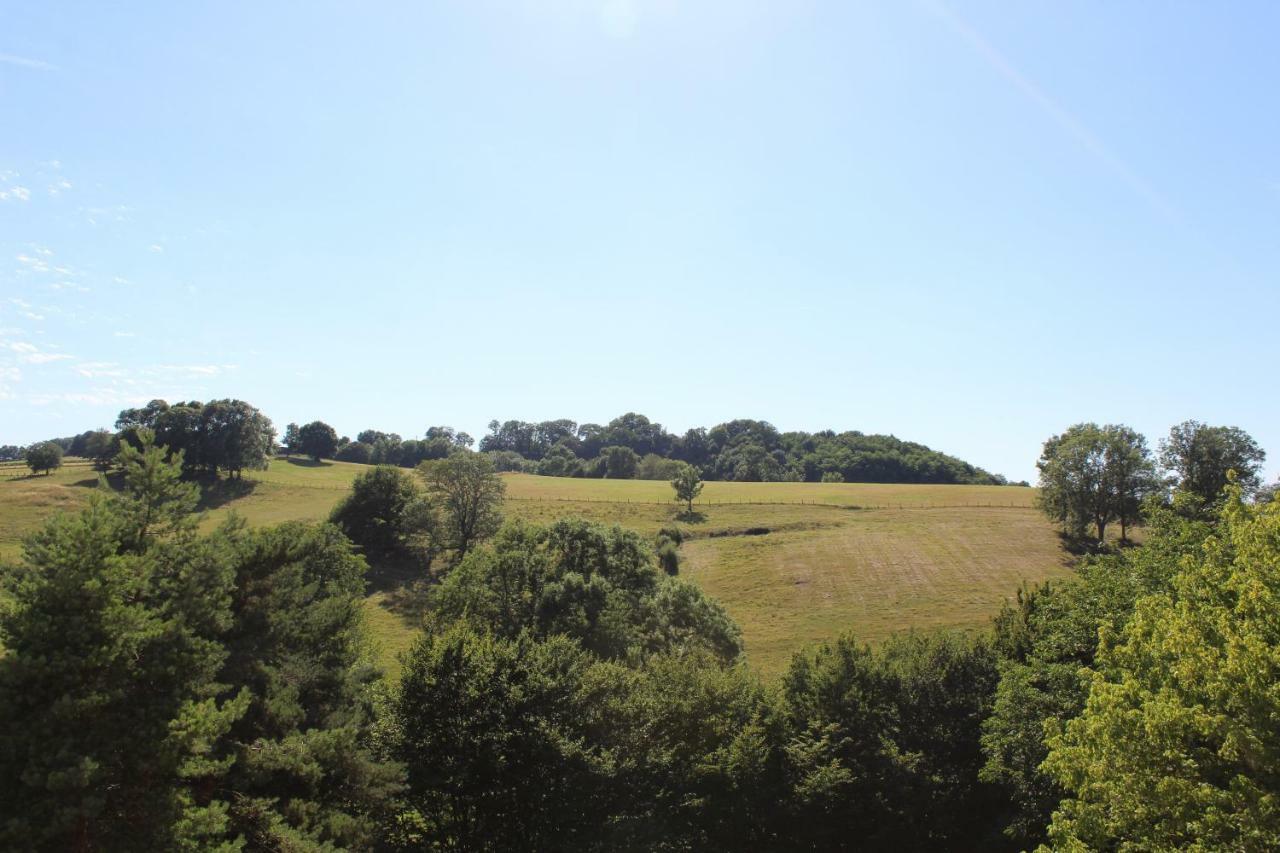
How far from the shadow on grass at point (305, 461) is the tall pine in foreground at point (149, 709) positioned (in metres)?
105

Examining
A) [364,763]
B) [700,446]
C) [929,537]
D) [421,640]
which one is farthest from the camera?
[700,446]

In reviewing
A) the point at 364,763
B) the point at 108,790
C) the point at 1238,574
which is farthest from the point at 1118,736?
the point at 108,790

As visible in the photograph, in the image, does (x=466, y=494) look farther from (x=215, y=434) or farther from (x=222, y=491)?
(x=215, y=434)

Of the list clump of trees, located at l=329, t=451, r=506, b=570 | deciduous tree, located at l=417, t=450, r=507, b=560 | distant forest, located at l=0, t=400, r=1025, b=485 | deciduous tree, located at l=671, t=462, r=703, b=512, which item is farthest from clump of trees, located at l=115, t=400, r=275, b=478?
deciduous tree, located at l=671, t=462, r=703, b=512

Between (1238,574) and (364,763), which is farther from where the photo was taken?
(364,763)

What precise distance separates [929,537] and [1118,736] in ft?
182

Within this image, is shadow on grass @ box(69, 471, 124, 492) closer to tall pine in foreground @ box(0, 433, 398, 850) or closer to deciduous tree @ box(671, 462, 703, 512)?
deciduous tree @ box(671, 462, 703, 512)

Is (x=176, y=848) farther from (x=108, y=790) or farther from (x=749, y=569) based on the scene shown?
(x=749, y=569)

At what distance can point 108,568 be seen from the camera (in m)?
15.0

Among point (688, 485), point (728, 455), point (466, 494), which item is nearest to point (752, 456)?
point (728, 455)

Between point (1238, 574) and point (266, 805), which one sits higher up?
point (1238, 574)

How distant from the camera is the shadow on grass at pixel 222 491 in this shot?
7844cm

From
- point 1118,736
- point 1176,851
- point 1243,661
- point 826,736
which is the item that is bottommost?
point 826,736

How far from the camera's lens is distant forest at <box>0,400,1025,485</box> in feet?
282
